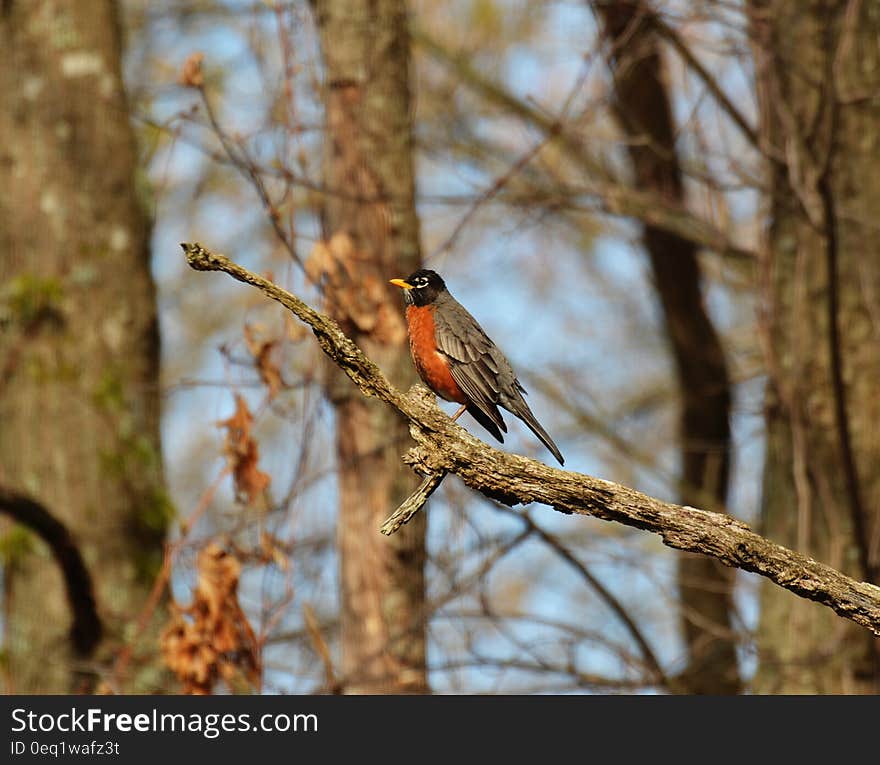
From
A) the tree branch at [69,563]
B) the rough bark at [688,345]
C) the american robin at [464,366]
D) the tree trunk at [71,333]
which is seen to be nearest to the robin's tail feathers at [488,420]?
the american robin at [464,366]

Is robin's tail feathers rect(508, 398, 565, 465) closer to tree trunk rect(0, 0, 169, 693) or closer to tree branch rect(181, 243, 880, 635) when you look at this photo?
tree branch rect(181, 243, 880, 635)

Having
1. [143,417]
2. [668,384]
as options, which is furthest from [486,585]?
[668,384]

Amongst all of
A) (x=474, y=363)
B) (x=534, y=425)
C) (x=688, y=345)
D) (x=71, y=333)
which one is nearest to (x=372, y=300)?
(x=474, y=363)

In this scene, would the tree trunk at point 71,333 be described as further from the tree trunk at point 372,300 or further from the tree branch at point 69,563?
the tree trunk at point 372,300

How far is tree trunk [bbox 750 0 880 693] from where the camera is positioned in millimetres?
5703

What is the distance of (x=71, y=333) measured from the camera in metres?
6.45

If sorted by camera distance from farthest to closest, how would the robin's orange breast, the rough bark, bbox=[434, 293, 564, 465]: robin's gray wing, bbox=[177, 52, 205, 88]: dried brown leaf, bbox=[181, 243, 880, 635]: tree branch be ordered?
the rough bark < bbox=[177, 52, 205, 88]: dried brown leaf < the robin's orange breast < bbox=[434, 293, 564, 465]: robin's gray wing < bbox=[181, 243, 880, 635]: tree branch

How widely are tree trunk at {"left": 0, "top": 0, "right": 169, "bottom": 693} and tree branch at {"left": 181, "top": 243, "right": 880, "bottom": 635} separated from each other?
3.60 meters

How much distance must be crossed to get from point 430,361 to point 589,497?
1.37 meters

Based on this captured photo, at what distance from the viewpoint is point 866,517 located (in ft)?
18.9

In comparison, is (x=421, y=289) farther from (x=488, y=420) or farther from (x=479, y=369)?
(x=488, y=420)

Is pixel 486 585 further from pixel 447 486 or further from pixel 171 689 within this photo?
pixel 171 689

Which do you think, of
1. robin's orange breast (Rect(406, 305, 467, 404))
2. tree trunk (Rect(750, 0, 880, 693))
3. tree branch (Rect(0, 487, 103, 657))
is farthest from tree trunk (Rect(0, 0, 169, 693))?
tree trunk (Rect(750, 0, 880, 693))

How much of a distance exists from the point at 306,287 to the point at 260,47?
135cm
